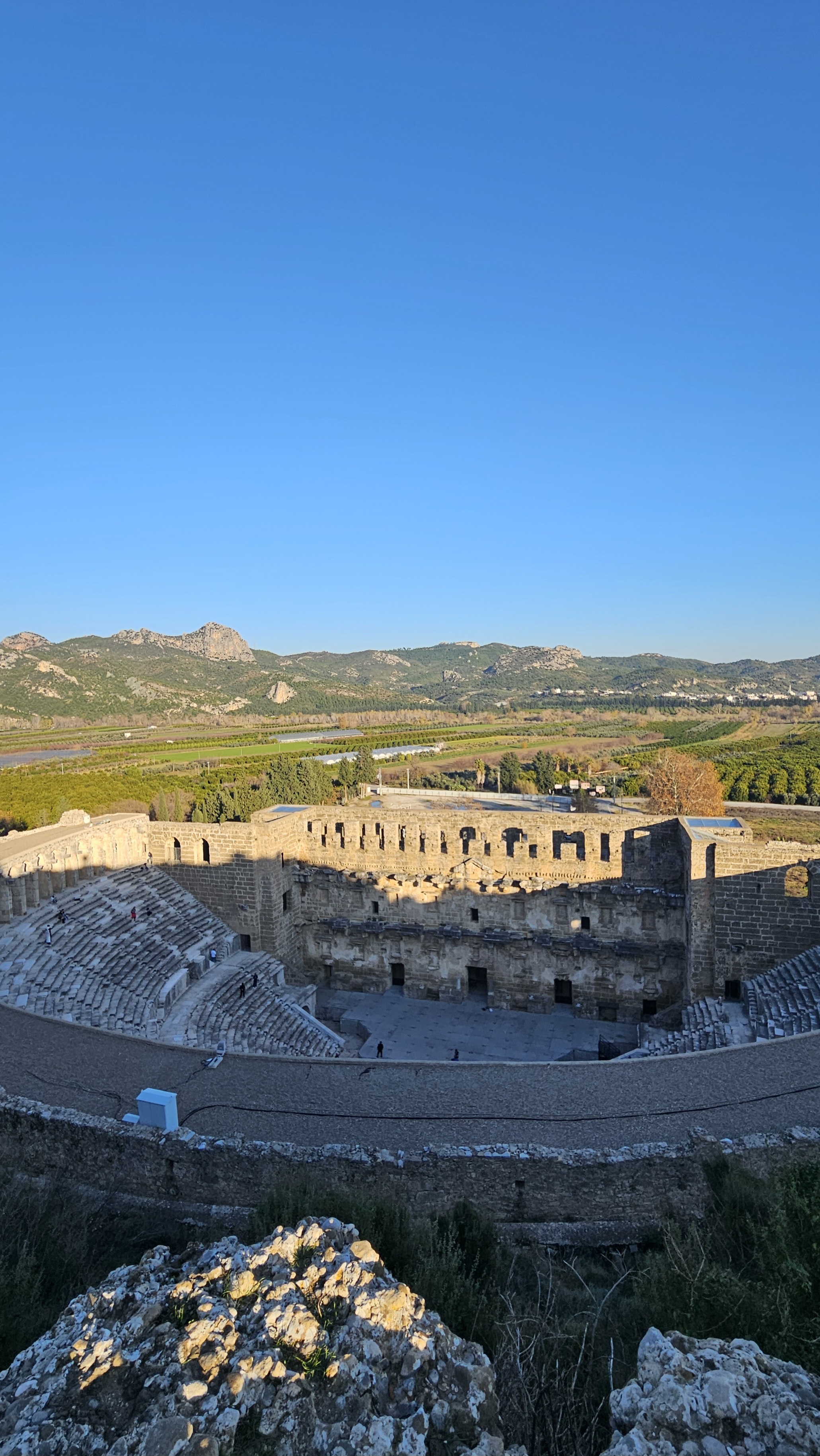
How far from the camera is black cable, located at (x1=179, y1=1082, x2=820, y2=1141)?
9.24m

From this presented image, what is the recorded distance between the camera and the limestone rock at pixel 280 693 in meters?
Answer: 125

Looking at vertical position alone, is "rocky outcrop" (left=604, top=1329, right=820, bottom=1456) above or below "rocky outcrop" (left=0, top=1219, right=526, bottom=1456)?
above

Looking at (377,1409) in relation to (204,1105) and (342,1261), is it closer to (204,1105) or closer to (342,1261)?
(342,1261)

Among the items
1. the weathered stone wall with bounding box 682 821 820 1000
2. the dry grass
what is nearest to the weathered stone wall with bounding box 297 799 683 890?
the weathered stone wall with bounding box 682 821 820 1000

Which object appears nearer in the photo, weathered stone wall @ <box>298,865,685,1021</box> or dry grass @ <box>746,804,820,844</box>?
weathered stone wall @ <box>298,865,685,1021</box>

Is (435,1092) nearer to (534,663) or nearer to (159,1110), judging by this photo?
(159,1110)

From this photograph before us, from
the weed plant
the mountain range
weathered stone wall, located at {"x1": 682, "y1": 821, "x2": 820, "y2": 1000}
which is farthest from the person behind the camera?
the mountain range

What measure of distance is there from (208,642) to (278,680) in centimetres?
Result: 4307

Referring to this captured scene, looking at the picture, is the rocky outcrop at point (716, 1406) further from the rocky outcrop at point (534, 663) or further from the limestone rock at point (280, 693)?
the rocky outcrop at point (534, 663)

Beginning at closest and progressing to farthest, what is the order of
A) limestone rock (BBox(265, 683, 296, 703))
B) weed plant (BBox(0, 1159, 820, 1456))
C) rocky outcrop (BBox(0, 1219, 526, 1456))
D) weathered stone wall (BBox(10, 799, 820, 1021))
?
rocky outcrop (BBox(0, 1219, 526, 1456))
weed plant (BBox(0, 1159, 820, 1456))
weathered stone wall (BBox(10, 799, 820, 1021))
limestone rock (BBox(265, 683, 296, 703))

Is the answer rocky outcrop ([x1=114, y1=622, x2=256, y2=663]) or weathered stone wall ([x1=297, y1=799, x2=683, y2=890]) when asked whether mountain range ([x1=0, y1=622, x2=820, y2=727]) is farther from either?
weathered stone wall ([x1=297, y1=799, x2=683, y2=890])

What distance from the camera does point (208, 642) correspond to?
171250 mm

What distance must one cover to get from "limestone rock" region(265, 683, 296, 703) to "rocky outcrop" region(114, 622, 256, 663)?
20.9 metres

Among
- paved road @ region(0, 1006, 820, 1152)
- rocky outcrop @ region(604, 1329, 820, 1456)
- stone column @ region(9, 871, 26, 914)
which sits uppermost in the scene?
rocky outcrop @ region(604, 1329, 820, 1456)
